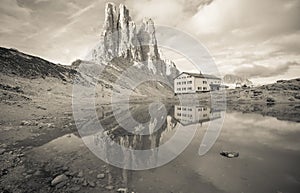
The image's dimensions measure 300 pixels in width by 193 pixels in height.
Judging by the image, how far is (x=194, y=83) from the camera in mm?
96125

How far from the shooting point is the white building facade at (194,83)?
96938 millimetres

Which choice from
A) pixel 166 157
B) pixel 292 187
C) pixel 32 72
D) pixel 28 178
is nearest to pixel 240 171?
pixel 292 187

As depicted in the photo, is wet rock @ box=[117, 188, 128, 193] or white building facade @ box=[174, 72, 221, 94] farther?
white building facade @ box=[174, 72, 221, 94]

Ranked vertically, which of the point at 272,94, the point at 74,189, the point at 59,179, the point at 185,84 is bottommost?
the point at 74,189

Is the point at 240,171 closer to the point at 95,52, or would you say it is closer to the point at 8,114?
the point at 8,114

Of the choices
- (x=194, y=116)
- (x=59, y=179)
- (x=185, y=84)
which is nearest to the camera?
(x=59, y=179)

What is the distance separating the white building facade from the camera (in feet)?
318

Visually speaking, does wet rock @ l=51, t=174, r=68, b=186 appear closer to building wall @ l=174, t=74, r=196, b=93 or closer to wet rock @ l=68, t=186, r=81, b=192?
wet rock @ l=68, t=186, r=81, b=192

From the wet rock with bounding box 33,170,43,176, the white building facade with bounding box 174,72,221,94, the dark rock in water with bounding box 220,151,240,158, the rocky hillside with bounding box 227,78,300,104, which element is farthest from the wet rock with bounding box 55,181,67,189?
the white building facade with bounding box 174,72,221,94

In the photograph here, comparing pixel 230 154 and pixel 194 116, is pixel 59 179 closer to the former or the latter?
pixel 230 154

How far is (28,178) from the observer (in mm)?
9109

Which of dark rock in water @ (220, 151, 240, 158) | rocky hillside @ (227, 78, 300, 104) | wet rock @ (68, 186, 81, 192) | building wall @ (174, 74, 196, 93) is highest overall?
building wall @ (174, 74, 196, 93)

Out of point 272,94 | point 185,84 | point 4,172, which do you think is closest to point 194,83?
point 185,84

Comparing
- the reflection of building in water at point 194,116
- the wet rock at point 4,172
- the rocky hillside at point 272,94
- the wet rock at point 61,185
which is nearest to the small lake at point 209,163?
the wet rock at point 61,185
